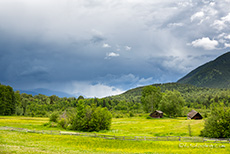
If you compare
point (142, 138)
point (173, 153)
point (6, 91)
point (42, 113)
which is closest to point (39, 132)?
point (142, 138)

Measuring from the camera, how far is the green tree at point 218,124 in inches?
1714

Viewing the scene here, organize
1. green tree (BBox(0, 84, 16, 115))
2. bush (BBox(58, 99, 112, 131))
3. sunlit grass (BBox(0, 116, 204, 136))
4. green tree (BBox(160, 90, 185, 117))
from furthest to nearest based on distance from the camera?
green tree (BBox(160, 90, 185, 117)) → green tree (BBox(0, 84, 16, 115)) → bush (BBox(58, 99, 112, 131)) → sunlit grass (BBox(0, 116, 204, 136))

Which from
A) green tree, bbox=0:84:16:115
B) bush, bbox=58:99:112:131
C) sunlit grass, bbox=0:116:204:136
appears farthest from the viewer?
green tree, bbox=0:84:16:115

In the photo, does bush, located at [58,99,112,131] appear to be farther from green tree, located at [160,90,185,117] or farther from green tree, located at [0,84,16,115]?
green tree, located at [0,84,16,115]

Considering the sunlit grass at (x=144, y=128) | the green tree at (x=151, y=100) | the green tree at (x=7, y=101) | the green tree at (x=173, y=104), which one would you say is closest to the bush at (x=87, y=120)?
the sunlit grass at (x=144, y=128)

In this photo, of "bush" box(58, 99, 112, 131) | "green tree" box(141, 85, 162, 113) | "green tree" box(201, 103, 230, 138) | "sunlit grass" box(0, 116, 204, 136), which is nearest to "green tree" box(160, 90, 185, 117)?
"green tree" box(141, 85, 162, 113)

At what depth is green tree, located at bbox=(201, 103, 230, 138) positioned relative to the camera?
43.5 metres

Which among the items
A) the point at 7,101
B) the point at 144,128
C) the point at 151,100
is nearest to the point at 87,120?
the point at 144,128

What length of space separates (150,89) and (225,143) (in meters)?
94.9

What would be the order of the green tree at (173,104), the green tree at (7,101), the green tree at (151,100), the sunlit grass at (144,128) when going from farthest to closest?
the green tree at (151,100) < the green tree at (173,104) < the green tree at (7,101) < the sunlit grass at (144,128)

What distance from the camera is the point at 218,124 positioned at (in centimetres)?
4447

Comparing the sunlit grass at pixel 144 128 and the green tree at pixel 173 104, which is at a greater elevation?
the green tree at pixel 173 104

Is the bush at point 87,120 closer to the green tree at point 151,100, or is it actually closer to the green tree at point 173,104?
the green tree at point 173,104

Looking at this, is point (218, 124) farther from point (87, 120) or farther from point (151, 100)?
point (151, 100)
